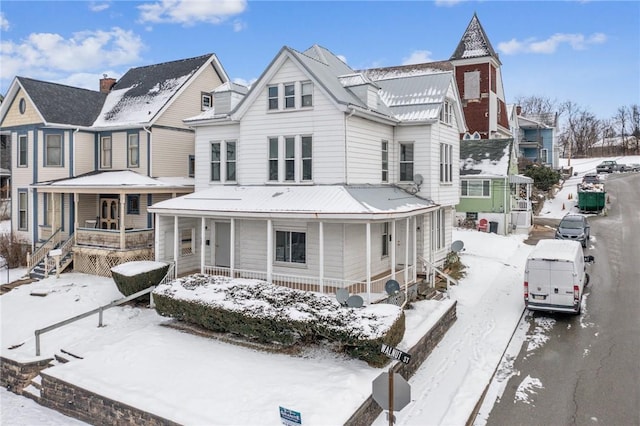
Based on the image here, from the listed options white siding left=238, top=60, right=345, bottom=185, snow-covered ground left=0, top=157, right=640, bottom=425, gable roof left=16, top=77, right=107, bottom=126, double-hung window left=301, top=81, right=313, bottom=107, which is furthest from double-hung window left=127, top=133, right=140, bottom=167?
double-hung window left=301, top=81, right=313, bottom=107

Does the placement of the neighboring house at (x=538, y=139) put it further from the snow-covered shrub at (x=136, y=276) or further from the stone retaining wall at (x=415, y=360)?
the snow-covered shrub at (x=136, y=276)

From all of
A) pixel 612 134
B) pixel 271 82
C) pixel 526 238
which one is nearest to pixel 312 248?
pixel 271 82

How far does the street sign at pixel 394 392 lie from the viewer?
23.9 ft

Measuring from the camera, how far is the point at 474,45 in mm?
39938

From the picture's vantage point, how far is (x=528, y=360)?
40.7ft

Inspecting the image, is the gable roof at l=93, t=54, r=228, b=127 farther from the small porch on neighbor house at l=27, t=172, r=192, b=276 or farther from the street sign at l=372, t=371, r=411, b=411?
the street sign at l=372, t=371, r=411, b=411

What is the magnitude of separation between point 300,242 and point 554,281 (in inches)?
331

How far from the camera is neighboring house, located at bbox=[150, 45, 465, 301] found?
15.7 meters

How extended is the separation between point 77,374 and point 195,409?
12.4ft

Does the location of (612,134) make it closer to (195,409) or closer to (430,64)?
(430,64)

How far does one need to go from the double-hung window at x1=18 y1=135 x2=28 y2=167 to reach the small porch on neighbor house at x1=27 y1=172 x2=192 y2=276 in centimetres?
193

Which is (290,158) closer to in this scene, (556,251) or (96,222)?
(556,251)

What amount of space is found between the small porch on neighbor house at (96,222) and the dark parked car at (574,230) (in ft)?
64.3

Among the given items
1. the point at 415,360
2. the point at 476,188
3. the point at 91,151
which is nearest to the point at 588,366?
the point at 415,360
